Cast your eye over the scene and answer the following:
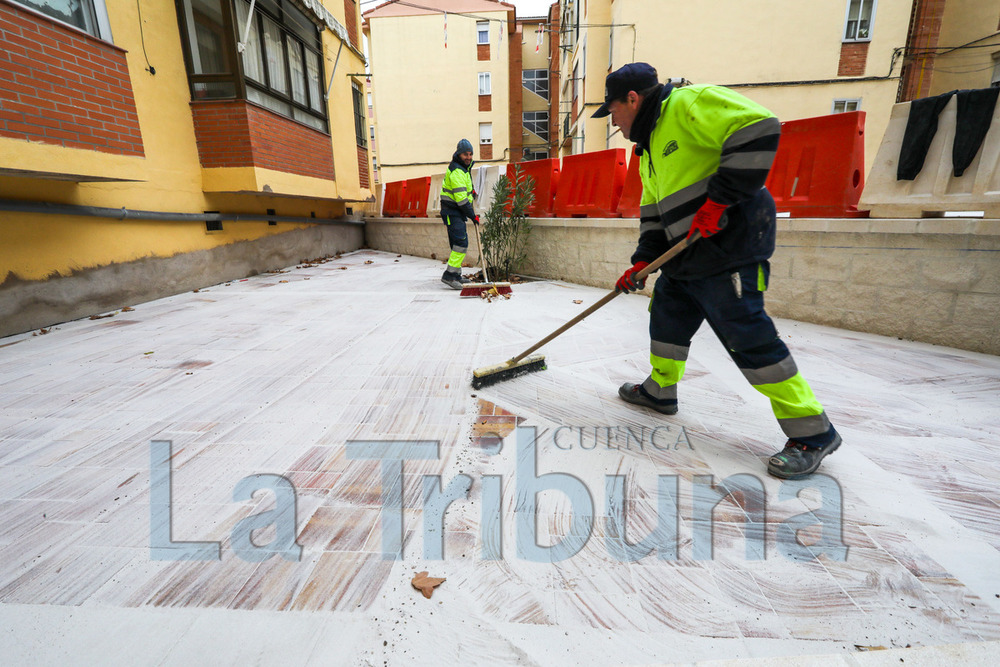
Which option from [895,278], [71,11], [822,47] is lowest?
[895,278]

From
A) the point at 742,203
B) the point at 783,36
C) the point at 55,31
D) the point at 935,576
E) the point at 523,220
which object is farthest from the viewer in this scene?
the point at 783,36

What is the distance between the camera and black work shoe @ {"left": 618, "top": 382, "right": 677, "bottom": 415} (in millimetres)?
2699

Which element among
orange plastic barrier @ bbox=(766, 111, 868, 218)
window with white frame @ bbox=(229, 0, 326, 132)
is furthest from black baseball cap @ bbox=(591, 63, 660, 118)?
window with white frame @ bbox=(229, 0, 326, 132)

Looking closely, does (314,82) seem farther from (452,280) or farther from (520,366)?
(520,366)

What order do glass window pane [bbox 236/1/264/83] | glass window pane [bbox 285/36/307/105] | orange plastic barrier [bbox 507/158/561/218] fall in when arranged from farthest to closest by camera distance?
glass window pane [bbox 285/36/307/105] → orange plastic barrier [bbox 507/158/561/218] → glass window pane [bbox 236/1/264/83]

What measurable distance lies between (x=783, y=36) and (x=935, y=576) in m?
15.0

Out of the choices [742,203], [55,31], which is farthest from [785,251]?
[55,31]

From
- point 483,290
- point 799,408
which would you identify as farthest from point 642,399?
point 483,290

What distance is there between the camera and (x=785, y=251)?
15.0 feet

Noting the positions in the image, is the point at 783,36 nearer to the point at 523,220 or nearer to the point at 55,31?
the point at 523,220

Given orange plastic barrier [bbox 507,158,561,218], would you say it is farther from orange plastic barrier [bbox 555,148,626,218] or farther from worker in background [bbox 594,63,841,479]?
worker in background [bbox 594,63,841,479]

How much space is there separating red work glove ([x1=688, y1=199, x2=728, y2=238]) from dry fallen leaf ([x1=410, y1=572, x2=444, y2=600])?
178 centimetres

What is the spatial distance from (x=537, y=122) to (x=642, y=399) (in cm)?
2727

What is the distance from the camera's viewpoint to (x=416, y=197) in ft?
39.7
